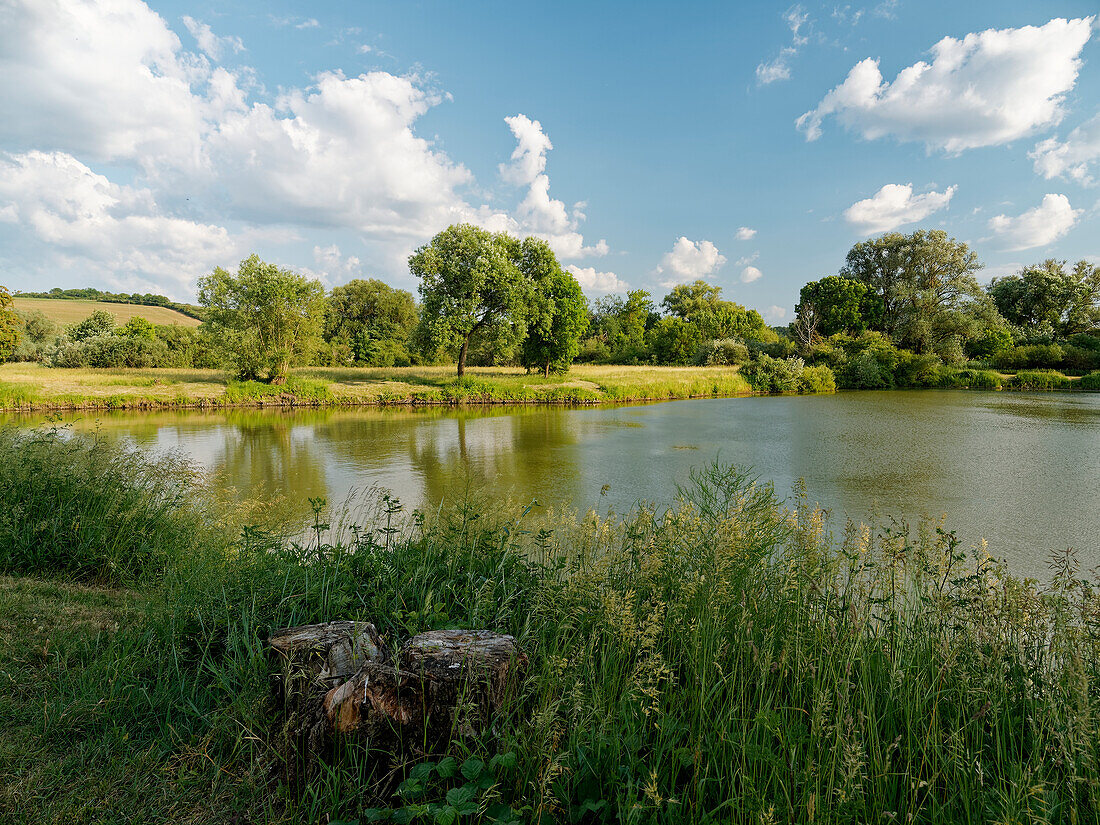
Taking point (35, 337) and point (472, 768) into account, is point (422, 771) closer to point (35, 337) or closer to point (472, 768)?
point (472, 768)

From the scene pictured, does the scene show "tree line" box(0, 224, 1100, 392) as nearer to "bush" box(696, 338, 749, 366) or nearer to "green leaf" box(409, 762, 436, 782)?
"bush" box(696, 338, 749, 366)

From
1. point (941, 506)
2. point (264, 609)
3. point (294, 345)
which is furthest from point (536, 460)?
point (294, 345)

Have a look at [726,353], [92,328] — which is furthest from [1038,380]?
[92,328]

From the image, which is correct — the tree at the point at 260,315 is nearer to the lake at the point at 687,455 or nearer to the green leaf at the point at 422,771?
the lake at the point at 687,455

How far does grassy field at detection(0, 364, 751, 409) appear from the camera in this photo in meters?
26.2

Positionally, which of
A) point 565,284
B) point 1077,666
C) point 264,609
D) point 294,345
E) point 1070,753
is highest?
point 565,284

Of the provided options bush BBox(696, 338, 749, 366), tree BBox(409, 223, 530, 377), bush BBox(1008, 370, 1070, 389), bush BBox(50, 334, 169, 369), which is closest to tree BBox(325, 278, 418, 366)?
bush BBox(50, 334, 169, 369)

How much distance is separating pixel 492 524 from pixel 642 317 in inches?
2586

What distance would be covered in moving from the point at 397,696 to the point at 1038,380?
4924 centimetres

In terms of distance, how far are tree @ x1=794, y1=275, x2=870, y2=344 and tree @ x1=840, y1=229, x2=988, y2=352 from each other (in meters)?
2.03

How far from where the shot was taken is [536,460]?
1409 cm

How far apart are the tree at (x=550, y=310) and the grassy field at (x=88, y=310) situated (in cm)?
4006

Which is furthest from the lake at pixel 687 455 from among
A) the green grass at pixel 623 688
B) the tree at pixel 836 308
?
the tree at pixel 836 308

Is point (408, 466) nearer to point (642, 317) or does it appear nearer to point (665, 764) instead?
point (665, 764)
